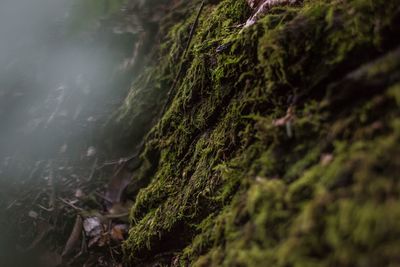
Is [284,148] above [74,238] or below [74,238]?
above

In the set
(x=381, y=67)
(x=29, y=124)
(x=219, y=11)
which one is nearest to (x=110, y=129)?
(x=29, y=124)

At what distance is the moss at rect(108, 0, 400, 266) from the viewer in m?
1.16

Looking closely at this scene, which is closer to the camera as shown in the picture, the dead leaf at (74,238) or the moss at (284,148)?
the moss at (284,148)

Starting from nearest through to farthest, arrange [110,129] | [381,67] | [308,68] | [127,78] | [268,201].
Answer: [381,67] → [268,201] → [308,68] → [110,129] → [127,78]

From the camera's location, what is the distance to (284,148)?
160cm

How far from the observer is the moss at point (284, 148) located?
1.16 meters

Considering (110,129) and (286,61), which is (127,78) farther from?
(286,61)

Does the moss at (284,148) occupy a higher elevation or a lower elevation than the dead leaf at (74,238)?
higher

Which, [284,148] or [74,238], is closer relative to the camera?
Answer: [284,148]

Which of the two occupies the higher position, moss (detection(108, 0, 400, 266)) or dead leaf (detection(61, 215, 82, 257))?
moss (detection(108, 0, 400, 266))

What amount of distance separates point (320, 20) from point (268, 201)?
862 mm

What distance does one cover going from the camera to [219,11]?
9.01 feet

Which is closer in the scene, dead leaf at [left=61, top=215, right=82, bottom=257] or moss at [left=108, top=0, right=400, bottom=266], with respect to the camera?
moss at [left=108, top=0, right=400, bottom=266]

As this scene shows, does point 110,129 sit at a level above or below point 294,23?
below
